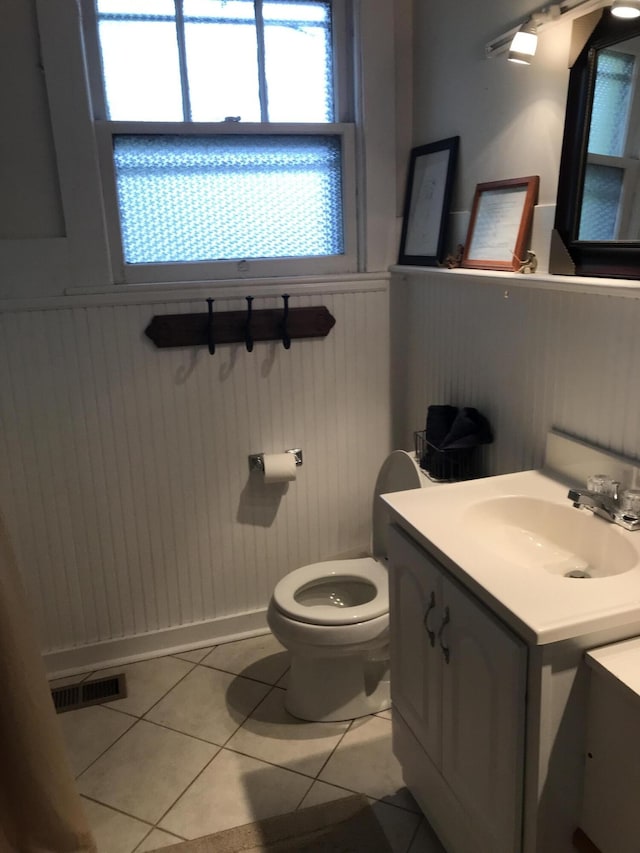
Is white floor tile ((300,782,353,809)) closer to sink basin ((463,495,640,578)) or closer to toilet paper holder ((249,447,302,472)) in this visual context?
sink basin ((463,495,640,578))

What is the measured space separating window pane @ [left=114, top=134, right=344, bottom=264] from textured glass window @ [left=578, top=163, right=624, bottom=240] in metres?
1.04

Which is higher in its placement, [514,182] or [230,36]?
[230,36]

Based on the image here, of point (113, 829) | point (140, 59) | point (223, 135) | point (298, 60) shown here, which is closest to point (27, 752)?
point (113, 829)

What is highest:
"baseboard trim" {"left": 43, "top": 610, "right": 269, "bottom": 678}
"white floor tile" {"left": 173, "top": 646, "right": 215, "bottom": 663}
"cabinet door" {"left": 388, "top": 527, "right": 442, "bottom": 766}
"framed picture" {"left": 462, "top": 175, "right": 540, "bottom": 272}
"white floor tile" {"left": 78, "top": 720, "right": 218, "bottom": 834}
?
"framed picture" {"left": 462, "top": 175, "right": 540, "bottom": 272}

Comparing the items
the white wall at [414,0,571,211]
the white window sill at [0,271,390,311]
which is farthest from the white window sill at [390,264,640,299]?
the white window sill at [0,271,390,311]

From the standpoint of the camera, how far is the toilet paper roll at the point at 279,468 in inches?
93.0

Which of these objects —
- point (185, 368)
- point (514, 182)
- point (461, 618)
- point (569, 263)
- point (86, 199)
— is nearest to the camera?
point (461, 618)

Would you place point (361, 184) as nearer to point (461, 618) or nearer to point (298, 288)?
point (298, 288)

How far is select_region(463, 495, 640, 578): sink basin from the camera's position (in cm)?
142

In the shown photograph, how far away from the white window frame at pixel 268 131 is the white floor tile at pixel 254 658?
1335 millimetres

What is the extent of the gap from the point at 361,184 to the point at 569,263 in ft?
3.25

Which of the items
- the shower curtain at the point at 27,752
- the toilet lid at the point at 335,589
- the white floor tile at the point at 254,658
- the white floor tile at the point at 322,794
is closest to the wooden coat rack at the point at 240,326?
the toilet lid at the point at 335,589

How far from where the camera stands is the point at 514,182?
70.5 inches

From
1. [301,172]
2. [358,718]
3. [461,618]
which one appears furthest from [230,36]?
[358,718]
